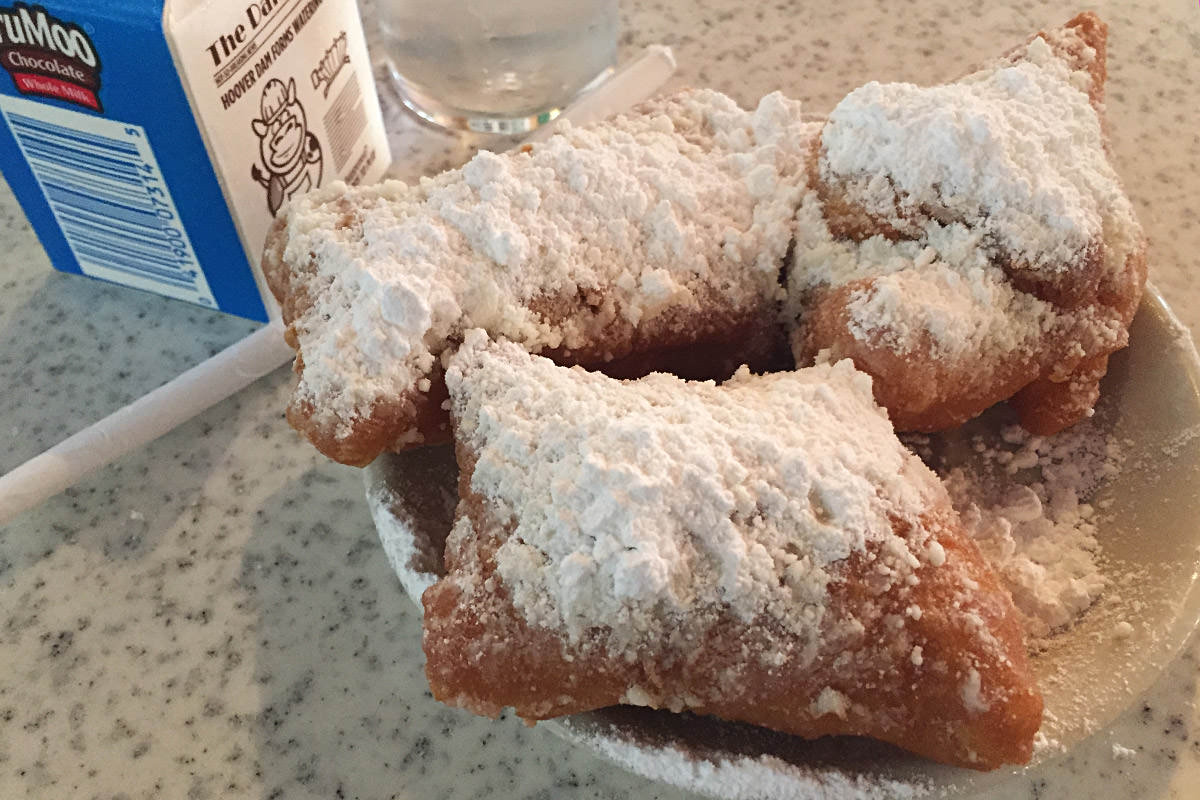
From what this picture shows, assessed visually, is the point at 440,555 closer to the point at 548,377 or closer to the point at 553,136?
the point at 548,377

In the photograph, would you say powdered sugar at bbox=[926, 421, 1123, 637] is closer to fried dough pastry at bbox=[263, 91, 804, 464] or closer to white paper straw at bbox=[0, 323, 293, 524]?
fried dough pastry at bbox=[263, 91, 804, 464]

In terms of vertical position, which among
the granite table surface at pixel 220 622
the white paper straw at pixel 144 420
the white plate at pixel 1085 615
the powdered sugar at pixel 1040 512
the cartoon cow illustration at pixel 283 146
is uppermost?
the cartoon cow illustration at pixel 283 146

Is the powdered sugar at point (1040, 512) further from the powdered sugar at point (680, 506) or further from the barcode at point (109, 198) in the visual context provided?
the barcode at point (109, 198)

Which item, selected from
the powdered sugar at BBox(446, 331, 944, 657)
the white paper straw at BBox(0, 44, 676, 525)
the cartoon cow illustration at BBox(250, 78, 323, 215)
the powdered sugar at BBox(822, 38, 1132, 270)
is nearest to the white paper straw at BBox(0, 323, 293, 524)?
the white paper straw at BBox(0, 44, 676, 525)

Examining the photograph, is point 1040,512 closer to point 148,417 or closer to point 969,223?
point 969,223

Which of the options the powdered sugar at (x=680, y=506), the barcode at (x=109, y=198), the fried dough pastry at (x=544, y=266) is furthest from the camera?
the barcode at (x=109, y=198)

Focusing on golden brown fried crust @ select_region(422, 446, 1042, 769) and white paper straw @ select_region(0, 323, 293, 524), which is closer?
golden brown fried crust @ select_region(422, 446, 1042, 769)

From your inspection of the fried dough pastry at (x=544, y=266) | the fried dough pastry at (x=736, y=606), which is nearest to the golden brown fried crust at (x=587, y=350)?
the fried dough pastry at (x=544, y=266)
